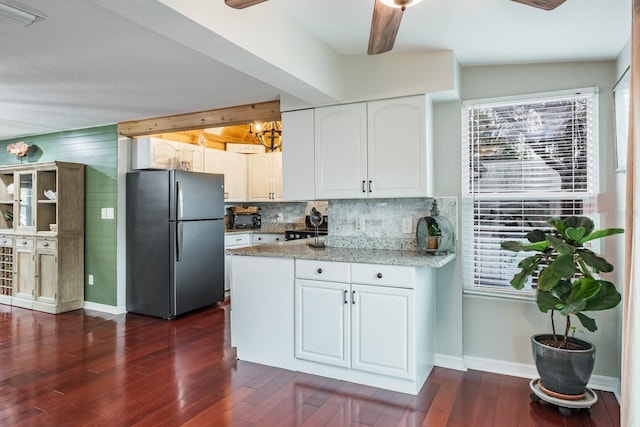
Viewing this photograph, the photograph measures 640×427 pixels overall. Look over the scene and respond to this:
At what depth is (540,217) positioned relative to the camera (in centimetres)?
298

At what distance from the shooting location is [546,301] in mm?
2432

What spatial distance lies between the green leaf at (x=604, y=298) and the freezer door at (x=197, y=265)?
3.85 metres

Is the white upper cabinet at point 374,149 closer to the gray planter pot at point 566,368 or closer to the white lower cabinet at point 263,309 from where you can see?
the white lower cabinet at point 263,309

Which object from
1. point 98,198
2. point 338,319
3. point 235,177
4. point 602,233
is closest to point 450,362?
point 338,319

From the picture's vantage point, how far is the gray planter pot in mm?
2398

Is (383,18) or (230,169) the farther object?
(230,169)

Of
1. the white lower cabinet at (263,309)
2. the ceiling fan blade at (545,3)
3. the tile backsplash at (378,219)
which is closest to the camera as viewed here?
the ceiling fan blade at (545,3)

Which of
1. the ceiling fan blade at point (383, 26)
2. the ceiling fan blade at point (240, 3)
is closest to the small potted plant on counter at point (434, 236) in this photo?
the ceiling fan blade at point (383, 26)

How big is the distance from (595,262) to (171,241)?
3945mm

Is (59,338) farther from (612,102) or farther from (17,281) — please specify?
(612,102)

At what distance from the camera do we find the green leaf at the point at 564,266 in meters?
2.26

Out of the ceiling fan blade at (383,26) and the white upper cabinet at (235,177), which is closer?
the ceiling fan blade at (383,26)

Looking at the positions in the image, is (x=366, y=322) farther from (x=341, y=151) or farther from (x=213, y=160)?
(x=213, y=160)

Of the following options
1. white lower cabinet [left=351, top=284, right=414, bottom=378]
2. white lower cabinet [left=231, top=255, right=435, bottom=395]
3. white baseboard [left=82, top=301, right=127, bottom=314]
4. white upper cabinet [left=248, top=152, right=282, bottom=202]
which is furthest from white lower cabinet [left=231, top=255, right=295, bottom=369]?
white upper cabinet [left=248, top=152, right=282, bottom=202]
